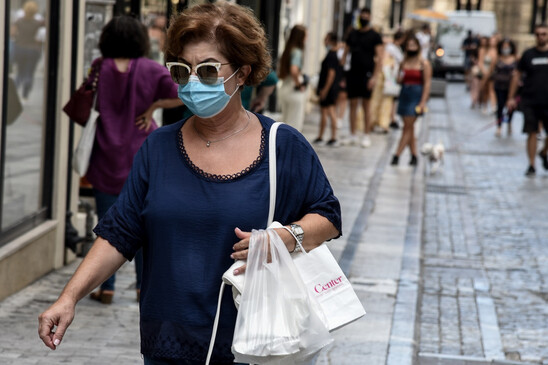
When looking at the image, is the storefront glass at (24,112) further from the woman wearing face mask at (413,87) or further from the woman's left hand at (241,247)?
the woman wearing face mask at (413,87)

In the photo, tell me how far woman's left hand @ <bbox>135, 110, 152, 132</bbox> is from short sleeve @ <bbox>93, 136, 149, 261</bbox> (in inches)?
141

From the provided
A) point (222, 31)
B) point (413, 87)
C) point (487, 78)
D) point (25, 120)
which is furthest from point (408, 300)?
point (487, 78)

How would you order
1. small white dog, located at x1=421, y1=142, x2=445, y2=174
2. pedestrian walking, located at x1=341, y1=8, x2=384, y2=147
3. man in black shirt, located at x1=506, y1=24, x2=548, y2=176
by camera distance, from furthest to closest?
pedestrian walking, located at x1=341, y1=8, x2=384, y2=147, small white dog, located at x1=421, y1=142, x2=445, y2=174, man in black shirt, located at x1=506, y1=24, x2=548, y2=176

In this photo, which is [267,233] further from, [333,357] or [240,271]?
[333,357]

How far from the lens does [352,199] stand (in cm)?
1245

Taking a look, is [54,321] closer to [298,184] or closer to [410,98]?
[298,184]

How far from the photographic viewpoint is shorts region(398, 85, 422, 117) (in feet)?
50.1

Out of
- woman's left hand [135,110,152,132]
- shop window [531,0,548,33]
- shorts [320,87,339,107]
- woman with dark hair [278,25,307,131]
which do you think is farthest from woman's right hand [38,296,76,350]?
shop window [531,0,548,33]

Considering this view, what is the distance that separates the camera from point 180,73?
3139 mm

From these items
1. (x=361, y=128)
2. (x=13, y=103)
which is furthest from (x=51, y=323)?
(x=361, y=128)

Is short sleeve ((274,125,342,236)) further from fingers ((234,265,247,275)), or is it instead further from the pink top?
the pink top

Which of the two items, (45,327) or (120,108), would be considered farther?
(120,108)

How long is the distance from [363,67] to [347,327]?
11739 mm

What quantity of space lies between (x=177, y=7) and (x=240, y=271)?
844 cm
